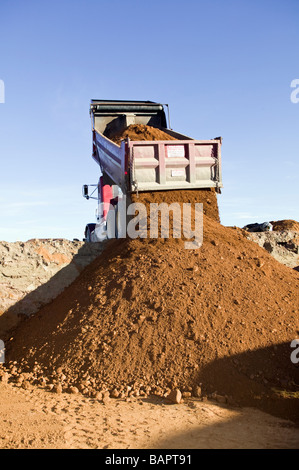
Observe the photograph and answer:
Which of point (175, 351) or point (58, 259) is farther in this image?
point (58, 259)

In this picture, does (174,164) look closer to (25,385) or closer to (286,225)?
(25,385)

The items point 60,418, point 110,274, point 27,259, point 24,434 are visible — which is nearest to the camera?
point 24,434

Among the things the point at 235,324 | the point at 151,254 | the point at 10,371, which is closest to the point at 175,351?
the point at 235,324

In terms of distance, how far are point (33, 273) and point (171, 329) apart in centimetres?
328

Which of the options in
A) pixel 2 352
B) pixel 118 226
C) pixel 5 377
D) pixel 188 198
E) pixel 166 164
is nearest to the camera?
pixel 5 377

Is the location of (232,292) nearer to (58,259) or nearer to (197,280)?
(197,280)

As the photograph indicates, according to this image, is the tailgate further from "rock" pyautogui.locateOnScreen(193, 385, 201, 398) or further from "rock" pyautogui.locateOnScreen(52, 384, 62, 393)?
"rock" pyautogui.locateOnScreen(193, 385, 201, 398)

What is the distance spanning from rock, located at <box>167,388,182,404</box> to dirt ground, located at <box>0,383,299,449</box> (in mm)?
88

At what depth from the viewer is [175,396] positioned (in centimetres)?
479

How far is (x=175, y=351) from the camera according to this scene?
17.5ft

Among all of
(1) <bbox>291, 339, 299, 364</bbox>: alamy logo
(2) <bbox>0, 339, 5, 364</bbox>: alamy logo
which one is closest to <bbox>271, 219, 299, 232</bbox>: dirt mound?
(1) <bbox>291, 339, 299, 364</bbox>: alamy logo

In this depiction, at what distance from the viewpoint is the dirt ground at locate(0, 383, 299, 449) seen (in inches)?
155

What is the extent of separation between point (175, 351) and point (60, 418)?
5.18 ft

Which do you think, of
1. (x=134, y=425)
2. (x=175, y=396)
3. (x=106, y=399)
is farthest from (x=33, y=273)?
(x=134, y=425)
